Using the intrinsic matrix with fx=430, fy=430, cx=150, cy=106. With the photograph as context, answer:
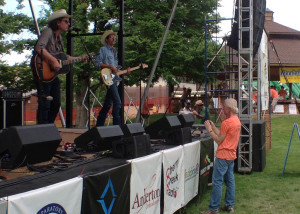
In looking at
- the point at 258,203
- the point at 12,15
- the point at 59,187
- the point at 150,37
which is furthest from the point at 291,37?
the point at 59,187

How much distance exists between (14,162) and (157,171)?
1607 mm

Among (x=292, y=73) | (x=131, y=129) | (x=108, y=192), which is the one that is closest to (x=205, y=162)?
(x=131, y=129)

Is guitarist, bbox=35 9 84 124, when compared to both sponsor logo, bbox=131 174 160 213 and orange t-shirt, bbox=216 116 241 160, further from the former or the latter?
orange t-shirt, bbox=216 116 241 160

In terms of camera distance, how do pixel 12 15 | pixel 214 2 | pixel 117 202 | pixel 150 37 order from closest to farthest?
1. pixel 117 202
2. pixel 12 15
3. pixel 150 37
4. pixel 214 2

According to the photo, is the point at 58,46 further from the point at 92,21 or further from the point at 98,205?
the point at 92,21

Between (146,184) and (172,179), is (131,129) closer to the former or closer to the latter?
(172,179)

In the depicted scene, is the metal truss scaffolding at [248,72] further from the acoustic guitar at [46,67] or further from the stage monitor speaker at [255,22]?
the acoustic guitar at [46,67]

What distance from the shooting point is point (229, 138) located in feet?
19.4

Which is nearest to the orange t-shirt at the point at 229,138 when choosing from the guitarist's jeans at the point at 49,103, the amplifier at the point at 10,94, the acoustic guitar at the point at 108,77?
the acoustic guitar at the point at 108,77

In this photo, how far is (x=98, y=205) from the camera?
3.42 metres

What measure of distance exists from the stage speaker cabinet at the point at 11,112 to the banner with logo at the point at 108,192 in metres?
5.19

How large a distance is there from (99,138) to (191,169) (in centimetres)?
173

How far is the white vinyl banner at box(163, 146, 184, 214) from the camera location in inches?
198

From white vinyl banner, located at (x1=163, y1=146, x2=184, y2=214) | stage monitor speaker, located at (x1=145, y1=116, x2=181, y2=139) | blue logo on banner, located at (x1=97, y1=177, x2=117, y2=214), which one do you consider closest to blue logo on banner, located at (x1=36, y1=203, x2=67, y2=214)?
blue logo on banner, located at (x1=97, y1=177, x2=117, y2=214)
